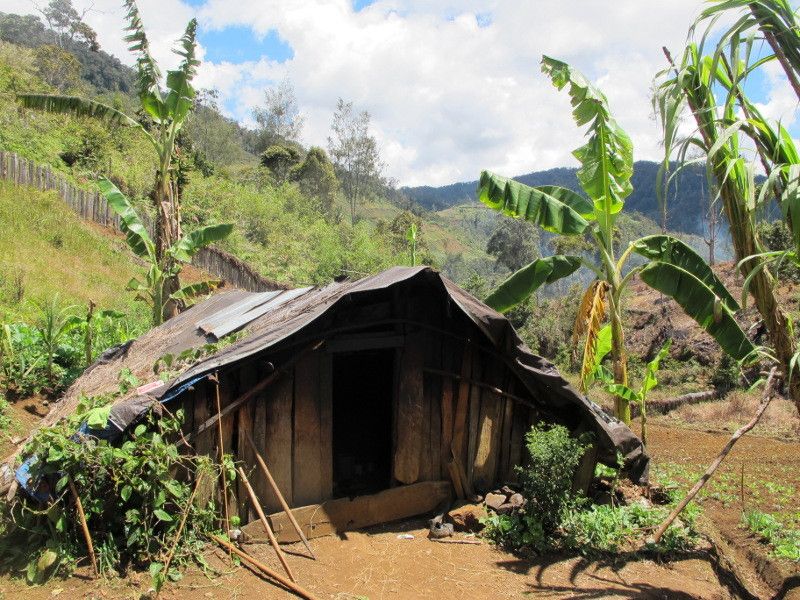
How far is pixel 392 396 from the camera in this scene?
732 cm

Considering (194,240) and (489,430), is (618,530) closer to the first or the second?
(489,430)

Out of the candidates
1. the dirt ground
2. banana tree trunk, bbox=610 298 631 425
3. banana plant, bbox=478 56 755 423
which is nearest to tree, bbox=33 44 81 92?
banana plant, bbox=478 56 755 423

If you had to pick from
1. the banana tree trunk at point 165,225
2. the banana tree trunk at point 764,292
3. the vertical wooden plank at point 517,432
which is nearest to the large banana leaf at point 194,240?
the banana tree trunk at point 165,225

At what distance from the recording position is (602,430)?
7.01 metres

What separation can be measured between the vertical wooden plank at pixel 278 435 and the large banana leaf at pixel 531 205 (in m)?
3.51

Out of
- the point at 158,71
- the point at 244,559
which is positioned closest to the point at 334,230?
the point at 158,71

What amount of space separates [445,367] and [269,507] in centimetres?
247

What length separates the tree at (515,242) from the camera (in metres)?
40.4

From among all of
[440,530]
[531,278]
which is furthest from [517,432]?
[531,278]

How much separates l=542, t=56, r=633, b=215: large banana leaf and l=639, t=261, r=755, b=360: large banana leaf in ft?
3.20

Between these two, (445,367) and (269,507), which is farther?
(445,367)

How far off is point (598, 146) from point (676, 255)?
165 centimetres

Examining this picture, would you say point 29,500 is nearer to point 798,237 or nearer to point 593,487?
point 593,487

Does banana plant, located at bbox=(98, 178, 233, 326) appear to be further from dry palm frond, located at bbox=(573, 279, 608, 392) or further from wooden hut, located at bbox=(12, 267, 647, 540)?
dry palm frond, located at bbox=(573, 279, 608, 392)
